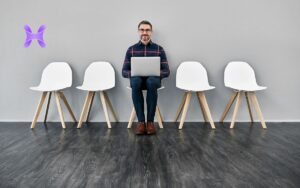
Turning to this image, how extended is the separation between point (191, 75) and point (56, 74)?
1.74 meters

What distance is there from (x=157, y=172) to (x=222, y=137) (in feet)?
3.75

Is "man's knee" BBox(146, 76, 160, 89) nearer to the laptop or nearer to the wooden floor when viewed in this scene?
the laptop

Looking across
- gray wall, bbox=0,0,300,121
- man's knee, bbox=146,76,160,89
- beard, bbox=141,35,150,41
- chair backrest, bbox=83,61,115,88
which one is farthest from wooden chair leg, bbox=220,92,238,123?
chair backrest, bbox=83,61,115,88

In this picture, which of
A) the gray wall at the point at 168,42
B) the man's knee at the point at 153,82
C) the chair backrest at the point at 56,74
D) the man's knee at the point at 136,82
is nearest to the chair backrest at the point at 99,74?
the gray wall at the point at 168,42

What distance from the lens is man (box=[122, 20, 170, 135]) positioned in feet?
9.26

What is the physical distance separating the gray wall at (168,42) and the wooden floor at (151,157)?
0.48 metres

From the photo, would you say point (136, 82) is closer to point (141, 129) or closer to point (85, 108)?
point (141, 129)

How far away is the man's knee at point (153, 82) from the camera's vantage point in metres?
2.82

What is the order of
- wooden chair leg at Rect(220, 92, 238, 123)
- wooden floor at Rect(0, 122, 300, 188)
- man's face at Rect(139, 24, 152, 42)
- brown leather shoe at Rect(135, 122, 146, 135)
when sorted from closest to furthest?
1. wooden floor at Rect(0, 122, 300, 188)
2. brown leather shoe at Rect(135, 122, 146, 135)
3. man's face at Rect(139, 24, 152, 42)
4. wooden chair leg at Rect(220, 92, 238, 123)

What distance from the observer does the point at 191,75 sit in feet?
10.8

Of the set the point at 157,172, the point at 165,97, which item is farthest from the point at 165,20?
the point at 157,172

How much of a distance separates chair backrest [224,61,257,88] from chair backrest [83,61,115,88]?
4.81 ft

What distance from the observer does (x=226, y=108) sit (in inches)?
129

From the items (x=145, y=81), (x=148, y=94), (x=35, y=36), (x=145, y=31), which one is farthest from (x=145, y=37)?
(x=35, y=36)
